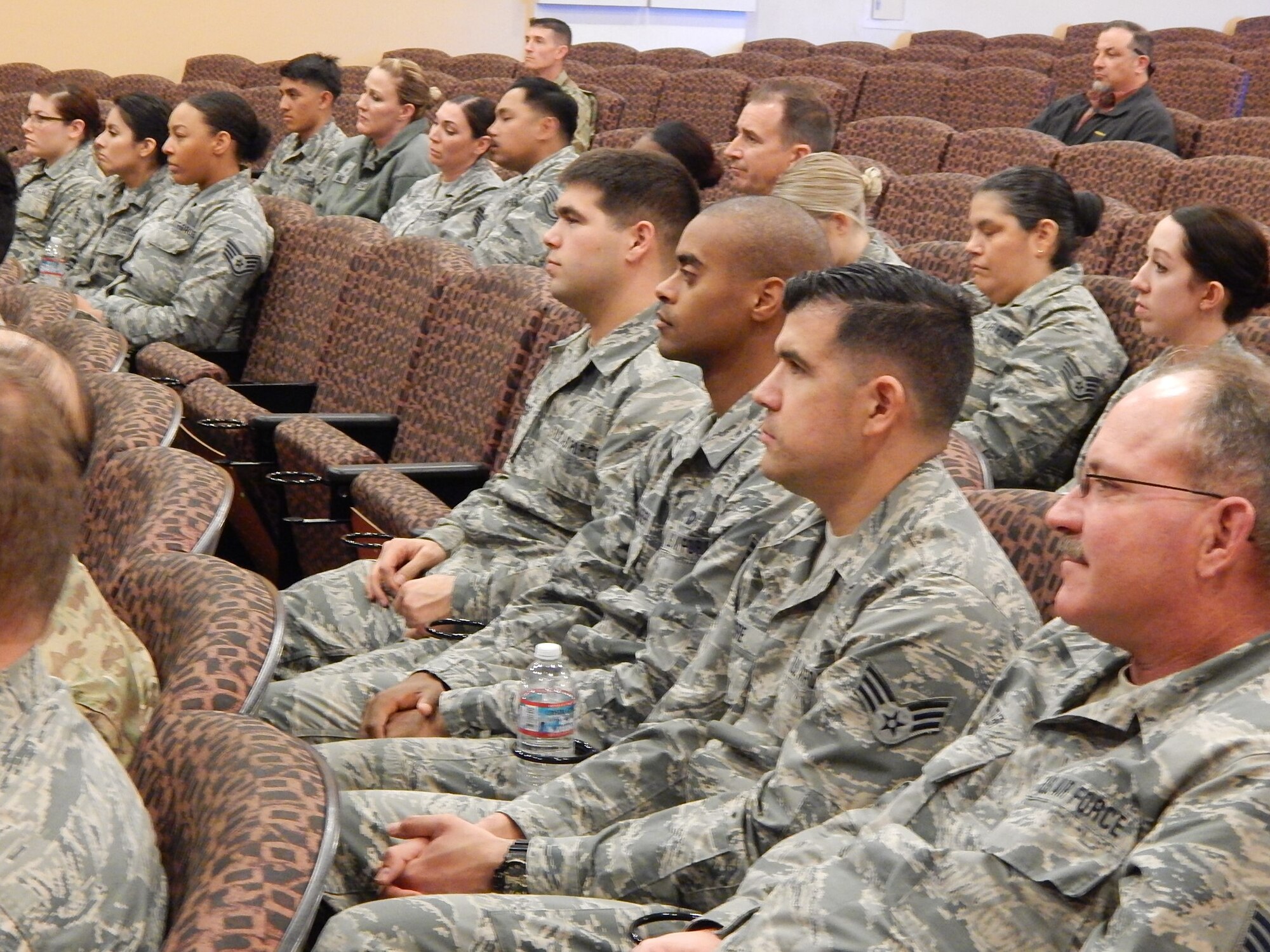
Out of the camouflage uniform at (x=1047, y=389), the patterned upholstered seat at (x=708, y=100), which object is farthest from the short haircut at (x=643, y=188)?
the patterned upholstered seat at (x=708, y=100)

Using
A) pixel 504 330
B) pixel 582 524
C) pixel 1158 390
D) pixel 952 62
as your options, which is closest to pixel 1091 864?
pixel 1158 390

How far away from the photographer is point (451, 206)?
509 cm

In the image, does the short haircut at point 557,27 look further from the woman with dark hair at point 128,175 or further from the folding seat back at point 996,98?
the woman with dark hair at point 128,175

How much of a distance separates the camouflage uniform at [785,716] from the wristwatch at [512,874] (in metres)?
0.02

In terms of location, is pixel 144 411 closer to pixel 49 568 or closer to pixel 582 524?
pixel 582 524

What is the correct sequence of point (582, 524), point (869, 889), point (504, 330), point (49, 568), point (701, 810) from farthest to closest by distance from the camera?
point (504, 330) < point (582, 524) < point (701, 810) < point (869, 889) < point (49, 568)

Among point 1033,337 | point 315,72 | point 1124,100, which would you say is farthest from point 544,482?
point 1124,100

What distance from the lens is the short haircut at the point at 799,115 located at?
4.50 m

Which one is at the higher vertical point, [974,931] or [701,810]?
[974,931]

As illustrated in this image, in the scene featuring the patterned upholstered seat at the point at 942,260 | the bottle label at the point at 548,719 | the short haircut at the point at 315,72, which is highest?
the short haircut at the point at 315,72

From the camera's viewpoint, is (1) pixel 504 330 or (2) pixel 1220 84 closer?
(1) pixel 504 330

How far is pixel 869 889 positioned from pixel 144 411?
57.9 inches

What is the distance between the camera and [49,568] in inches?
42.3

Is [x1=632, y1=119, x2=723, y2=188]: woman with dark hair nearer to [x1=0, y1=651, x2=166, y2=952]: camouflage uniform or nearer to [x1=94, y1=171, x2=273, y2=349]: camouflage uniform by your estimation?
[x1=94, y1=171, x2=273, y2=349]: camouflage uniform
